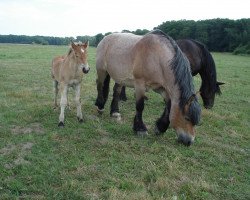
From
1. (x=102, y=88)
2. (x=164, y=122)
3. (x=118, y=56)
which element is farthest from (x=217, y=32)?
(x=164, y=122)

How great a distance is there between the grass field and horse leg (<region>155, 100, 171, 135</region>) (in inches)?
6.8

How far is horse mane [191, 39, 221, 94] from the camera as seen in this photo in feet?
29.5

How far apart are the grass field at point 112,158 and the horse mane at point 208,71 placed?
803mm

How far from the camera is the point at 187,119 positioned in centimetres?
582

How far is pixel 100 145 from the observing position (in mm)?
5953

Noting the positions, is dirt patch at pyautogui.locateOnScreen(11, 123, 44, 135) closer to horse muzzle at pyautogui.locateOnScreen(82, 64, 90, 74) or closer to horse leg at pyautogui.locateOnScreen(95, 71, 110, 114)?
horse muzzle at pyautogui.locateOnScreen(82, 64, 90, 74)

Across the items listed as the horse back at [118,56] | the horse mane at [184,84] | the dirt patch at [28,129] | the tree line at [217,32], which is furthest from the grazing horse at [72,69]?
the tree line at [217,32]

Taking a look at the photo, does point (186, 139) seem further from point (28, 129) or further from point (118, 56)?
point (28, 129)

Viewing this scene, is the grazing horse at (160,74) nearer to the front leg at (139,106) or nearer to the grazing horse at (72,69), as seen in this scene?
the front leg at (139,106)

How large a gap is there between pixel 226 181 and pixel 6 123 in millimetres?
4459

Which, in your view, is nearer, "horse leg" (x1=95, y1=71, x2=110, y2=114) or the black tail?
"horse leg" (x1=95, y1=71, x2=110, y2=114)

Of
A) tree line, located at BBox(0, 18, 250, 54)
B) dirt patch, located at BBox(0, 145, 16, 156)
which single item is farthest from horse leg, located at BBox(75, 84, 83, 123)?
tree line, located at BBox(0, 18, 250, 54)

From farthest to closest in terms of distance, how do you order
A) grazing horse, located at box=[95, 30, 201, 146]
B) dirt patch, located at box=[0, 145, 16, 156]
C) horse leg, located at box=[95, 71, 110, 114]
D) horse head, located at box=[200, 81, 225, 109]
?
1. horse head, located at box=[200, 81, 225, 109]
2. horse leg, located at box=[95, 71, 110, 114]
3. grazing horse, located at box=[95, 30, 201, 146]
4. dirt patch, located at box=[0, 145, 16, 156]

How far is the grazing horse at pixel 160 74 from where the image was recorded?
5.86 m
